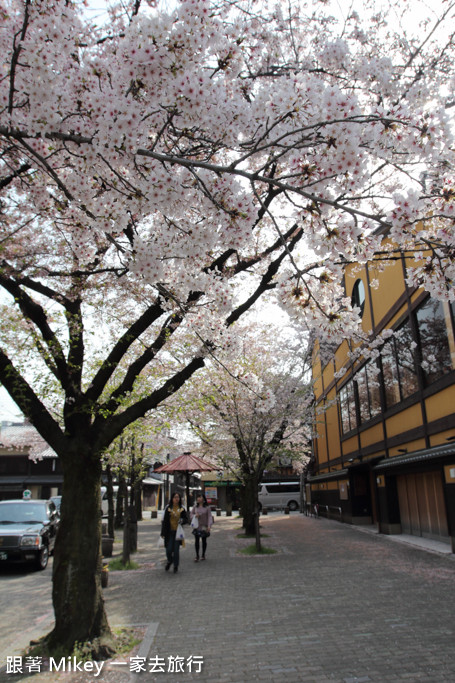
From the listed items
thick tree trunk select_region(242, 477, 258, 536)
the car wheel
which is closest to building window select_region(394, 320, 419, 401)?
thick tree trunk select_region(242, 477, 258, 536)

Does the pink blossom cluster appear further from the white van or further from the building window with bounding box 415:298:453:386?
the white van

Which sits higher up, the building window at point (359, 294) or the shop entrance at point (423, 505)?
the building window at point (359, 294)

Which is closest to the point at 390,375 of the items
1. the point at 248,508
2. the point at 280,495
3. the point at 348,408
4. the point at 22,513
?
the point at 348,408

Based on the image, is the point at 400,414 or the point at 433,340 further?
the point at 400,414

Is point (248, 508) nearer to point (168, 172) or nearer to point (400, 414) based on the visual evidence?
point (400, 414)

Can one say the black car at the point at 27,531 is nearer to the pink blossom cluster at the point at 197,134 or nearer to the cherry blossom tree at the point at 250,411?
the cherry blossom tree at the point at 250,411

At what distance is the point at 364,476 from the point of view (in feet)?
68.3

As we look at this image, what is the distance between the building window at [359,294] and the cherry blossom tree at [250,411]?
143 inches

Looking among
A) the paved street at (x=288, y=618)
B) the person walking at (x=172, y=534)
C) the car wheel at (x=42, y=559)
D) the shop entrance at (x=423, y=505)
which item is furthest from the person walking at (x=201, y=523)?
the shop entrance at (x=423, y=505)

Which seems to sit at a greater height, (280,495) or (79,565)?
(79,565)

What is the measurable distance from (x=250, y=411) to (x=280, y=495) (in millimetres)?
26636

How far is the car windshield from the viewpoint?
12930 mm

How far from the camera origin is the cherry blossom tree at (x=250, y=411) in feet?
40.3

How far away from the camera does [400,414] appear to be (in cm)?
1532
